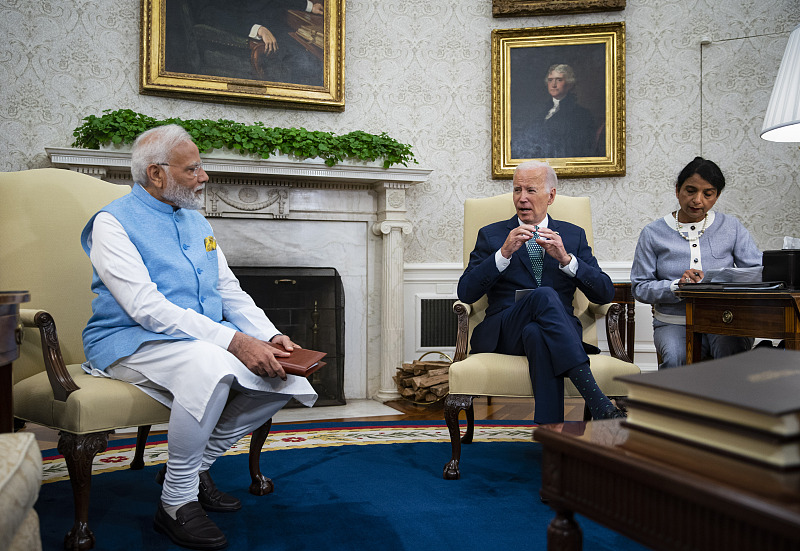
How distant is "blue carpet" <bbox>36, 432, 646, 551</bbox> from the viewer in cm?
192

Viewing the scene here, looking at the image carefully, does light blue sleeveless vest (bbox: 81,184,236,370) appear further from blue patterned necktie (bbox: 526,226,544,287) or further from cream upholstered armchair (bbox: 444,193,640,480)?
blue patterned necktie (bbox: 526,226,544,287)

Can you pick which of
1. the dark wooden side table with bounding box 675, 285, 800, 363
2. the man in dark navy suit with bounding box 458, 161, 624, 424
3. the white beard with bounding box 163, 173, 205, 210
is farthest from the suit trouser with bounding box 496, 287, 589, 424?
the white beard with bounding box 163, 173, 205, 210

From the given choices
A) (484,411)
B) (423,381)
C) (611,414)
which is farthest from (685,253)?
(423,381)

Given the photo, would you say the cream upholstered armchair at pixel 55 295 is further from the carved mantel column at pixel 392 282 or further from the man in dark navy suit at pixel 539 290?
the carved mantel column at pixel 392 282

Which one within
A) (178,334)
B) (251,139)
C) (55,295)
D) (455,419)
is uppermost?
(251,139)

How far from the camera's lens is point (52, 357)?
75.4 inches

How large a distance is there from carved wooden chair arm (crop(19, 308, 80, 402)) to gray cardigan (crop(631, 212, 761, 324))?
7.96 ft

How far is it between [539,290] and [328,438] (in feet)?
4.56

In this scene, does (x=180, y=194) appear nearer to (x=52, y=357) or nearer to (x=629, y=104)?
(x=52, y=357)

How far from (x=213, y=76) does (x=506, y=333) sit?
286 centimetres

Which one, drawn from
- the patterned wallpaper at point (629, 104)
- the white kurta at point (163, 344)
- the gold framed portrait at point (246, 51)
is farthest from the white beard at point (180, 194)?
the patterned wallpaper at point (629, 104)

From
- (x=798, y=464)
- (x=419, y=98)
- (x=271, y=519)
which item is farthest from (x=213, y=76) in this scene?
(x=798, y=464)

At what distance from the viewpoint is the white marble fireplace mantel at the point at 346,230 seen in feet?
13.5

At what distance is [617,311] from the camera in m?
2.81
